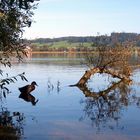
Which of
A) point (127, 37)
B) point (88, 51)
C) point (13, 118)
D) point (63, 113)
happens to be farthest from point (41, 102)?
point (127, 37)

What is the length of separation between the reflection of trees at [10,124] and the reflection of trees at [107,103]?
3569mm

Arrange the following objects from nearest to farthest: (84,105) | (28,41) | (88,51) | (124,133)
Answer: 1. (124,133)
2. (28,41)
3. (84,105)
4. (88,51)

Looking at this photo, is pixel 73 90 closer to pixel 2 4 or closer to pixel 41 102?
pixel 41 102

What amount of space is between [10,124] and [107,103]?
948cm

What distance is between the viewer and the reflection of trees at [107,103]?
22.6 metres

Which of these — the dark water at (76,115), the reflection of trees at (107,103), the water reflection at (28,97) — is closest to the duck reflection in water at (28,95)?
the water reflection at (28,97)

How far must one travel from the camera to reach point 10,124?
2089cm

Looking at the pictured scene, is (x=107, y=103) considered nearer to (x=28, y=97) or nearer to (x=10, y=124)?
(x=28, y=97)

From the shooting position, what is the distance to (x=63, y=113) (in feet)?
80.8

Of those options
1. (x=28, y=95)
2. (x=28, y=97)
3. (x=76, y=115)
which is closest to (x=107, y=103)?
(x=76, y=115)

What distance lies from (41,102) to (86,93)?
6250 mm

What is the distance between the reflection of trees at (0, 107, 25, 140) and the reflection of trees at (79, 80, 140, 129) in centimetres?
357

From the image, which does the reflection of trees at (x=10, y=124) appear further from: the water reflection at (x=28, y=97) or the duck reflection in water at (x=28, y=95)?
the duck reflection in water at (x=28, y=95)

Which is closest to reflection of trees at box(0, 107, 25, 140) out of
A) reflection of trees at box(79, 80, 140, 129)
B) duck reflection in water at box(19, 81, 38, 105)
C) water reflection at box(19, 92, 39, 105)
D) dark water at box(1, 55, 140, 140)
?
dark water at box(1, 55, 140, 140)
